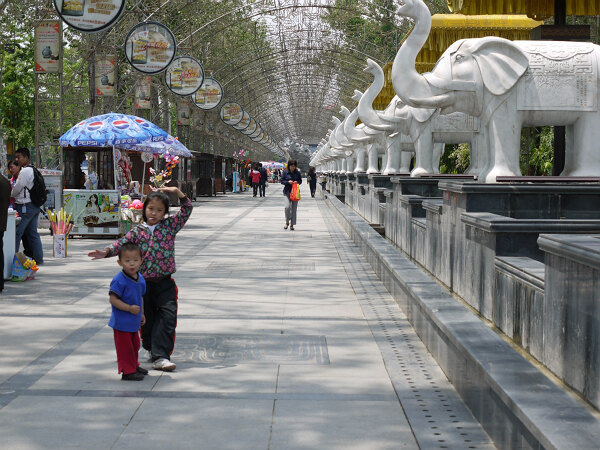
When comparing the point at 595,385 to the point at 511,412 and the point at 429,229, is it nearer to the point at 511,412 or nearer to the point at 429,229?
the point at 511,412

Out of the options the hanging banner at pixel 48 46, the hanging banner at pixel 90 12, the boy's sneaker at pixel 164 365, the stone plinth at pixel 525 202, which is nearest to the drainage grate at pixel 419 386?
the stone plinth at pixel 525 202

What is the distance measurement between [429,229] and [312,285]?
71.0 inches

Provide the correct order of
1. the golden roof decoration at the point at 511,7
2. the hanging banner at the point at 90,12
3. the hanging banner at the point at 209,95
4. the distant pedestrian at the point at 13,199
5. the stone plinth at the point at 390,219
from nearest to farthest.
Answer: the golden roof decoration at the point at 511,7 < the distant pedestrian at the point at 13,199 < the hanging banner at the point at 90,12 < the stone plinth at the point at 390,219 < the hanging banner at the point at 209,95

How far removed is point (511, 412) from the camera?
15.3ft

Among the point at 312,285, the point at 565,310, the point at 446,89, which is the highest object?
the point at 446,89

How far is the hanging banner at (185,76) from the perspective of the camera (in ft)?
96.4

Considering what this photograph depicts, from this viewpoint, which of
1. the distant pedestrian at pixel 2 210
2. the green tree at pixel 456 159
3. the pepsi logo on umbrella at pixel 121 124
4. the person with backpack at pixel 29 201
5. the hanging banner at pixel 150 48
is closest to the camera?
the distant pedestrian at pixel 2 210

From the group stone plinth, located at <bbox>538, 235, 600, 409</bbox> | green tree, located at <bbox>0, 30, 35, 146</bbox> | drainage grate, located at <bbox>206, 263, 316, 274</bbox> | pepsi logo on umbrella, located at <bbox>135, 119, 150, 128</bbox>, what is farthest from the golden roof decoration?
green tree, located at <bbox>0, 30, 35, 146</bbox>

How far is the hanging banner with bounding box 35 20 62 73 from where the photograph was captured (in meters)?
22.2

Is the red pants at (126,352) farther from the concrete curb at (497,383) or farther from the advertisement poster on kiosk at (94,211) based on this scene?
the advertisement poster on kiosk at (94,211)

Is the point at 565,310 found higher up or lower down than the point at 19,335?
higher up

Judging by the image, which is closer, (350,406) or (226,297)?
(350,406)

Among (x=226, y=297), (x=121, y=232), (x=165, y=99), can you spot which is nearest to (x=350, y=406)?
(x=226, y=297)

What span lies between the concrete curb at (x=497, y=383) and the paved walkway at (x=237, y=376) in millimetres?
182
